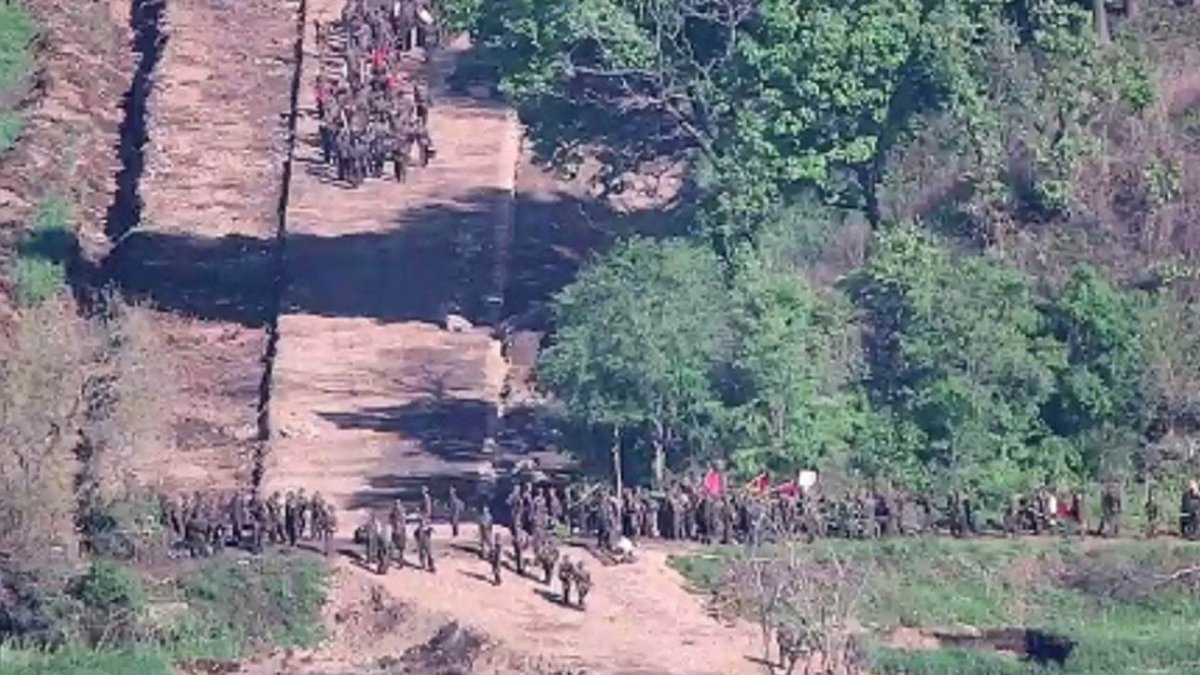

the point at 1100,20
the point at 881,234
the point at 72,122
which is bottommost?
the point at 72,122

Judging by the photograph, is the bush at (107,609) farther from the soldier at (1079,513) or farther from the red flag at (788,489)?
the soldier at (1079,513)

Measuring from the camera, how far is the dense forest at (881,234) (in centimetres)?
5350

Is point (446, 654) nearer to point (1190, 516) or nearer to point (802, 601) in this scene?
point (802, 601)

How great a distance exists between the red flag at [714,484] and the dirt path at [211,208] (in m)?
5.48

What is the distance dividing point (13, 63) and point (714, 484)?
21451 millimetres

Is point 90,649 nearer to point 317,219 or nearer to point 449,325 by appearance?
point 449,325

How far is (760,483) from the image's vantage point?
174ft

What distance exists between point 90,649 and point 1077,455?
34.5 feet

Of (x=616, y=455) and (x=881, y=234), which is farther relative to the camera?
(x=881, y=234)

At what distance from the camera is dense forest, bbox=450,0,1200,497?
176 feet

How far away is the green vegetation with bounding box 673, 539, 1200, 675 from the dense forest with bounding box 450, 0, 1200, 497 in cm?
136

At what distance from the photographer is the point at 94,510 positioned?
170ft

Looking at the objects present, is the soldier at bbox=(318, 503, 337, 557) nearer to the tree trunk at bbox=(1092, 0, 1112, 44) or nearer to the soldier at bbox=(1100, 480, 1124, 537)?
the soldier at bbox=(1100, 480, 1124, 537)

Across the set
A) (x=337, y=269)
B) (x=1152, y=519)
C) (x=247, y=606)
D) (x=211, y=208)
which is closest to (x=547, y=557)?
(x=247, y=606)
